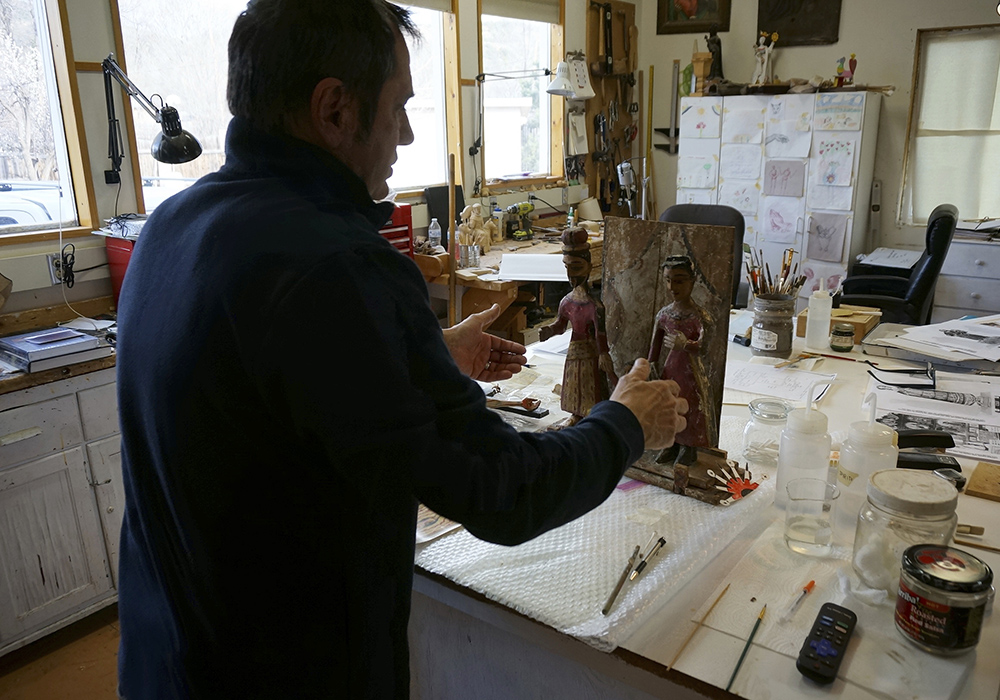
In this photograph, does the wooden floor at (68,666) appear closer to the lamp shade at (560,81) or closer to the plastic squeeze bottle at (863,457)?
the plastic squeeze bottle at (863,457)

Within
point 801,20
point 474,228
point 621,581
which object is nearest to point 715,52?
point 801,20

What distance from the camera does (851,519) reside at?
1202mm

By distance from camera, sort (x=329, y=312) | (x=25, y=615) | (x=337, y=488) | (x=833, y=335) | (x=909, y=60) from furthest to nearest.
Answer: (x=909, y=60), (x=833, y=335), (x=25, y=615), (x=337, y=488), (x=329, y=312)

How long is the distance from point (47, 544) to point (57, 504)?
0.12 m

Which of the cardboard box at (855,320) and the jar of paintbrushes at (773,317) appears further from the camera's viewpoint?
the cardboard box at (855,320)

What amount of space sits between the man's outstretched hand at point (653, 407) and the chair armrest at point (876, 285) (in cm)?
299

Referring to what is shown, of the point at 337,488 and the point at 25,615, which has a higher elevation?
the point at 337,488

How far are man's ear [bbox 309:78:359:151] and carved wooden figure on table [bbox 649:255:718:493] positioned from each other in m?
0.68

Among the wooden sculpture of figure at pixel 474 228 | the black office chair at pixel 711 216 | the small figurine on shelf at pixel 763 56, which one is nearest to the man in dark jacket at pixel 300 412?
the black office chair at pixel 711 216

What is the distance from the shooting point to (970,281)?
4.09 meters

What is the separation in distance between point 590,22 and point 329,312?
5084mm

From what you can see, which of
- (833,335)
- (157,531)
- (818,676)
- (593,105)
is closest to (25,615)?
(157,531)

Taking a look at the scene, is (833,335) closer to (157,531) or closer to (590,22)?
(157,531)

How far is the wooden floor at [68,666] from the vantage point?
80.6 inches
